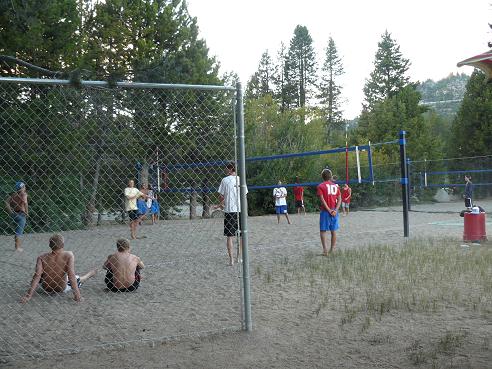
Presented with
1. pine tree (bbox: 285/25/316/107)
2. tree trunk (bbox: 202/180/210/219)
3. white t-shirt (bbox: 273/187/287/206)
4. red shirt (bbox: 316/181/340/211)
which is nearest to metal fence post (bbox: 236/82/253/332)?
red shirt (bbox: 316/181/340/211)

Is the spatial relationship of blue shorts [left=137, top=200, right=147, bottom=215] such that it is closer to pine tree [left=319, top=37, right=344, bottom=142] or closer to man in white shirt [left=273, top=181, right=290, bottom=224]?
man in white shirt [left=273, top=181, right=290, bottom=224]

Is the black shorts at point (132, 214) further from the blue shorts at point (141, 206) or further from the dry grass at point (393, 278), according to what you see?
the dry grass at point (393, 278)

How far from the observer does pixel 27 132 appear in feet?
32.3

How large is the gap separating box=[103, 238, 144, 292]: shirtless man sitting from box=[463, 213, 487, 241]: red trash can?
765 cm

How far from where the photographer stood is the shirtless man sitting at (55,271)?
7133mm

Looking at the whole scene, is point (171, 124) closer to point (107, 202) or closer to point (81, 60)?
point (107, 202)

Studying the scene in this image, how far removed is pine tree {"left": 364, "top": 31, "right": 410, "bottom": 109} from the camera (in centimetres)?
5700

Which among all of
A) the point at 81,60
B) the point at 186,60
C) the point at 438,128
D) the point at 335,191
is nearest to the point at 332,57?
the point at 438,128

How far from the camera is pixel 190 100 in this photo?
11.4 meters

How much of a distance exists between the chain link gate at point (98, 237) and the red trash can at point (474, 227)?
18.1 ft

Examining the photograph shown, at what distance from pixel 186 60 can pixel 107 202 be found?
15839mm

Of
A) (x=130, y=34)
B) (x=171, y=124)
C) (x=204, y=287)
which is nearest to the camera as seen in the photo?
(x=204, y=287)

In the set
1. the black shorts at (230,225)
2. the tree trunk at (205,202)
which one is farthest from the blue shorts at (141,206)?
the black shorts at (230,225)

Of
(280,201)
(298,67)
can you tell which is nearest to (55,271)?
(280,201)
